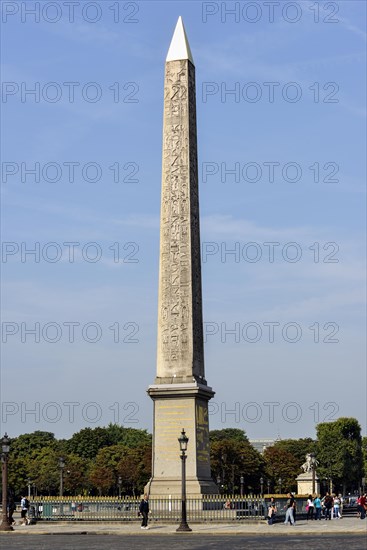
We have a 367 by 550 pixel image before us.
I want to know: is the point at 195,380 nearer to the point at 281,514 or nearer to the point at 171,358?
the point at 171,358

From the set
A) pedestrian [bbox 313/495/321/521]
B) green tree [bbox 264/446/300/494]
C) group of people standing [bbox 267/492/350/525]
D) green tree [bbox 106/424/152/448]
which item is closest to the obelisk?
group of people standing [bbox 267/492/350/525]

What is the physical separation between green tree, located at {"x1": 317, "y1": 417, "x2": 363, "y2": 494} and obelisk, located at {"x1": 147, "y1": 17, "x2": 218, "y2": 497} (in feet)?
191

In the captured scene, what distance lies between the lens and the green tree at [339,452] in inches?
3733

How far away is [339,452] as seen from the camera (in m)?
95.0

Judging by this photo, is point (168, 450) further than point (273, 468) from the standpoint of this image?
No

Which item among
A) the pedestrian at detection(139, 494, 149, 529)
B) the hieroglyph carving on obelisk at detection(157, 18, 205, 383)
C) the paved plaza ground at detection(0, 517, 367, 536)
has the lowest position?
the paved plaza ground at detection(0, 517, 367, 536)

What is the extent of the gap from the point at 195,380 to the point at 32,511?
9140 millimetres

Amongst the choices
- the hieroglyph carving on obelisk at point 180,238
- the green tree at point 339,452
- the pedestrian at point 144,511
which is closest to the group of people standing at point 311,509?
the pedestrian at point 144,511

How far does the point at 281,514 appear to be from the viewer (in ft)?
132

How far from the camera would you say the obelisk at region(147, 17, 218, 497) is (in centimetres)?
3712

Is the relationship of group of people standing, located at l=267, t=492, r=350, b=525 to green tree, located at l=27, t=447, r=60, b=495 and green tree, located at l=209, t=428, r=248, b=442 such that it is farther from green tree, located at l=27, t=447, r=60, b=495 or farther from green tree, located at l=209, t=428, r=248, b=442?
green tree, located at l=209, t=428, r=248, b=442

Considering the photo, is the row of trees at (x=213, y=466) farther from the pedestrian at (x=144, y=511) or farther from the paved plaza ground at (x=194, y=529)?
the pedestrian at (x=144, y=511)

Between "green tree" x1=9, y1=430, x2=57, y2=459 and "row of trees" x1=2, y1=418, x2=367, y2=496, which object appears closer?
"row of trees" x1=2, y1=418, x2=367, y2=496

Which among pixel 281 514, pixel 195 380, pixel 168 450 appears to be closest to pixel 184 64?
pixel 195 380
